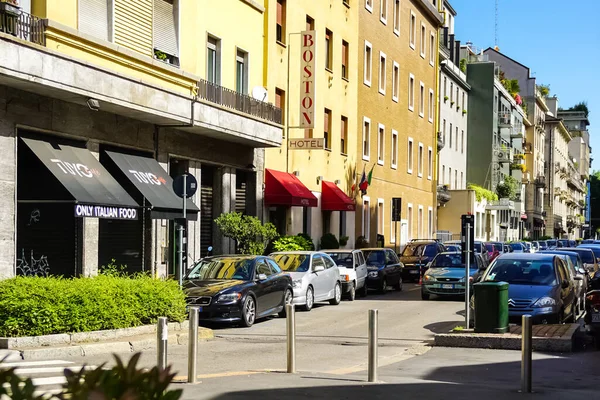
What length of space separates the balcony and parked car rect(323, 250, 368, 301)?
39.4 ft

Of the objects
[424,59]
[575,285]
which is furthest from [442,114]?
[575,285]

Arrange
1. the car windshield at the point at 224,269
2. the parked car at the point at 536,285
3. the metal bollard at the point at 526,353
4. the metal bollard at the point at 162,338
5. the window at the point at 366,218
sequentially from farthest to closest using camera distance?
the window at the point at 366,218 → the car windshield at the point at 224,269 → the parked car at the point at 536,285 → the metal bollard at the point at 526,353 → the metal bollard at the point at 162,338

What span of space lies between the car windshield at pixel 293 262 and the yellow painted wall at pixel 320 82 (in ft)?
26.6

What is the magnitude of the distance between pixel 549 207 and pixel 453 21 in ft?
183

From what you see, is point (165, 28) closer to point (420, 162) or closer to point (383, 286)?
point (383, 286)

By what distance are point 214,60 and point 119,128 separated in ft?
19.3

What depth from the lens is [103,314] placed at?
50.8ft

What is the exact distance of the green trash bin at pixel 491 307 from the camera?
16656mm

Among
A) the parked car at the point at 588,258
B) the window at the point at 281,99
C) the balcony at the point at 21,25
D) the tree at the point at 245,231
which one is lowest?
the parked car at the point at 588,258

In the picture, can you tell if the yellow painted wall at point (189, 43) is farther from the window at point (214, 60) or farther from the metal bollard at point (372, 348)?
the metal bollard at point (372, 348)

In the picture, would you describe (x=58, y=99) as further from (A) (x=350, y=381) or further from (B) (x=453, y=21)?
(B) (x=453, y=21)

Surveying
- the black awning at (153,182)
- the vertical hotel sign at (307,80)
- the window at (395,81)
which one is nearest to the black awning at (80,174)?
the black awning at (153,182)

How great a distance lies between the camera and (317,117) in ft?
124

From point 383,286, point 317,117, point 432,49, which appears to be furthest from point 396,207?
point 432,49
